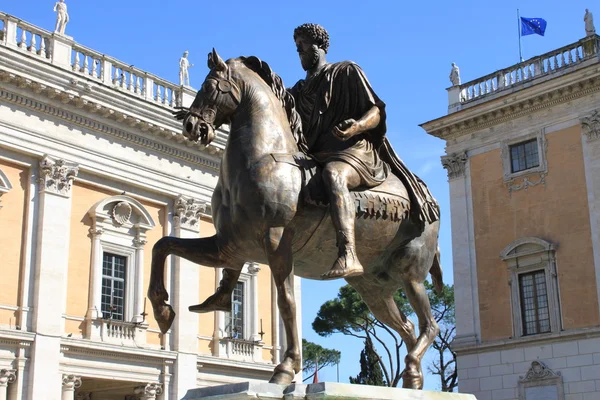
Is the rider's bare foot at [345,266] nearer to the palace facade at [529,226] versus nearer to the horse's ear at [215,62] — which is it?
the horse's ear at [215,62]

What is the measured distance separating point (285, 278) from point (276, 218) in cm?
35

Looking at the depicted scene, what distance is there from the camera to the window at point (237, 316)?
25.1 meters

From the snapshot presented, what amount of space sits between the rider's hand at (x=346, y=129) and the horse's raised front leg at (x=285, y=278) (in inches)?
27.9

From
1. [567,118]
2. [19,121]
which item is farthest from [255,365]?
[567,118]

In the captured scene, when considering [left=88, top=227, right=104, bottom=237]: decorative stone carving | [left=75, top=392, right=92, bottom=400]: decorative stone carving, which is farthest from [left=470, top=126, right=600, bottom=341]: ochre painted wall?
[left=88, top=227, right=104, bottom=237]: decorative stone carving

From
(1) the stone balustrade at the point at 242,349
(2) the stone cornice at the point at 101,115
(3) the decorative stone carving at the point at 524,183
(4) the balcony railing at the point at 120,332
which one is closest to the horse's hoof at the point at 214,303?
(2) the stone cornice at the point at 101,115

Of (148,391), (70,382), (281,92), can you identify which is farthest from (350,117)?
(148,391)

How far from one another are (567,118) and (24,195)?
1574 centimetres

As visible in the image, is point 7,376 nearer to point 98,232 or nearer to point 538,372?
point 98,232

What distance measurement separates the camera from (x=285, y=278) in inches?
202

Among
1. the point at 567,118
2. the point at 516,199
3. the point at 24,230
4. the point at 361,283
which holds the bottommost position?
the point at 361,283

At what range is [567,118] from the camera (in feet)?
86.7

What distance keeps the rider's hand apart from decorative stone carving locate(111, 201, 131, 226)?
58.7ft

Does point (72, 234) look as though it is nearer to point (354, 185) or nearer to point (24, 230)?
point (24, 230)
